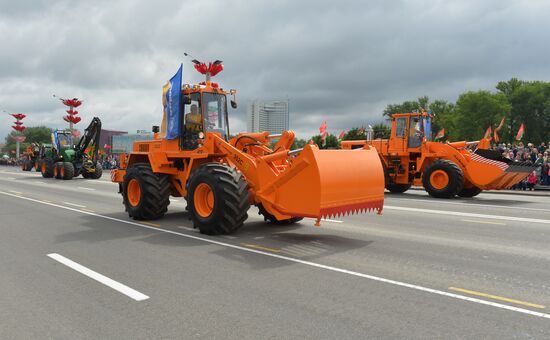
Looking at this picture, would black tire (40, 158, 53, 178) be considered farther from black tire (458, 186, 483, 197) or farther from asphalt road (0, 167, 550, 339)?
black tire (458, 186, 483, 197)

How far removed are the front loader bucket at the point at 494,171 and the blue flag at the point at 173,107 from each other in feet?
33.7

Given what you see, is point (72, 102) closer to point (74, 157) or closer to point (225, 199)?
point (74, 157)

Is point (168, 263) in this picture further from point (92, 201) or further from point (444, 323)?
point (92, 201)

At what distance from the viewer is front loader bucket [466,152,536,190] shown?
14.1 m

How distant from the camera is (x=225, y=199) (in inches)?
300

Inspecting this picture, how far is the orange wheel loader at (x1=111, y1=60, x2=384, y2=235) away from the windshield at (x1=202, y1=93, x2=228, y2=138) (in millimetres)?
20

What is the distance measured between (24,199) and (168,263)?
11.5 meters

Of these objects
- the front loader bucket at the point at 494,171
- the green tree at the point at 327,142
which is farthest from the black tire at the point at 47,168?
the front loader bucket at the point at 494,171

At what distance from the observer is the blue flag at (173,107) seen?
9.56 metres

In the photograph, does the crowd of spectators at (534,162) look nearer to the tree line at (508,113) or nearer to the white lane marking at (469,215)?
the white lane marking at (469,215)

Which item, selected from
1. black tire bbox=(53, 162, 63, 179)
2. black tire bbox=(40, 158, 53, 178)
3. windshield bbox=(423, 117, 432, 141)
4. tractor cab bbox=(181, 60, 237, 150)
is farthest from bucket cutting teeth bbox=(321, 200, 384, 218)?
black tire bbox=(40, 158, 53, 178)

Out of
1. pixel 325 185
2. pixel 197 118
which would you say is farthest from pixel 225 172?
pixel 197 118

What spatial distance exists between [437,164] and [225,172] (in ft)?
33.1

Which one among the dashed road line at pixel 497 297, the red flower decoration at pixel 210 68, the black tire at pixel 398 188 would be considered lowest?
the dashed road line at pixel 497 297
